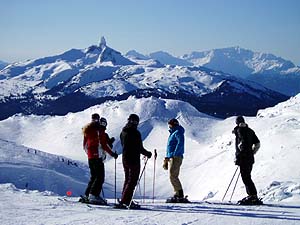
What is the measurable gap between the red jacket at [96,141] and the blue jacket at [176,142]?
223cm

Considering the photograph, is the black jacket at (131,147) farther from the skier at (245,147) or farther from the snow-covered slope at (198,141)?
the snow-covered slope at (198,141)

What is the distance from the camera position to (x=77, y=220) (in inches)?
412

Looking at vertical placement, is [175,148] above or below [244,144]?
below

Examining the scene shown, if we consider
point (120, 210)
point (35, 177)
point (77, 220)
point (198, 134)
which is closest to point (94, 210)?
point (120, 210)

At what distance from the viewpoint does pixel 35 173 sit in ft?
146

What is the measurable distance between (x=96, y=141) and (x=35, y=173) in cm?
3312

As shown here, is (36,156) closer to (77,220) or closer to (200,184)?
(200,184)

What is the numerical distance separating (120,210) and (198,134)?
77784mm

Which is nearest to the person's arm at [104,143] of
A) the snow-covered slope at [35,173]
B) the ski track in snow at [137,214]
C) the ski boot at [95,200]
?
the ski boot at [95,200]

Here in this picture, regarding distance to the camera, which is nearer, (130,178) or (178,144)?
(130,178)

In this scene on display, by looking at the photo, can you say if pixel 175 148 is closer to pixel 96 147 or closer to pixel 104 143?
pixel 104 143

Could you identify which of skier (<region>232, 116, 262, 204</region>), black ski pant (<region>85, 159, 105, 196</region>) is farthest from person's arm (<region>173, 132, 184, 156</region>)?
black ski pant (<region>85, 159, 105, 196</region>)

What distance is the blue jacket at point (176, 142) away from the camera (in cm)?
1412

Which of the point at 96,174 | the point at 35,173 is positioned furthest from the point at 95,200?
the point at 35,173
